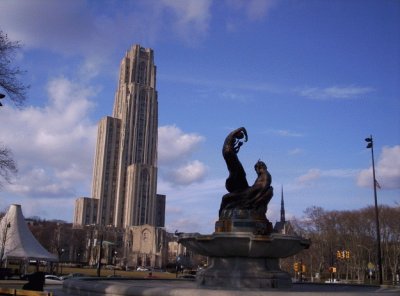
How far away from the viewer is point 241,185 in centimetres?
2122

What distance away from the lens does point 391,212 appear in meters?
69.0

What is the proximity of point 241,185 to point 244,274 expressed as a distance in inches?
157

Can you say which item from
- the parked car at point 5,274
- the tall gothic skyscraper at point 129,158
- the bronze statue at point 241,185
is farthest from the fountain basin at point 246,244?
the tall gothic skyscraper at point 129,158

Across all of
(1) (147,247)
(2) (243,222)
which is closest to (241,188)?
(2) (243,222)

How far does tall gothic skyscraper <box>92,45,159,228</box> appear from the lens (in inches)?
6575

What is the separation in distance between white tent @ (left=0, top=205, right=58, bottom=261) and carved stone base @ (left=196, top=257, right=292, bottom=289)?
32000mm

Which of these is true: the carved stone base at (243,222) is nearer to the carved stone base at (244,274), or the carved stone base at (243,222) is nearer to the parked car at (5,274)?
the carved stone base at (244,274)

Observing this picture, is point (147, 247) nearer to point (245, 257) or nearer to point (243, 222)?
point (243, 222)

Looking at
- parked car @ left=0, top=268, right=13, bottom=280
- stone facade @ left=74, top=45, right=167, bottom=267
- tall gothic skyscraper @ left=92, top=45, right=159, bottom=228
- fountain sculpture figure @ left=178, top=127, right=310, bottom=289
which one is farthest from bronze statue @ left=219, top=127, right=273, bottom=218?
tall gothic skyscraper @ left=92, top=45, right=159, bottom=228

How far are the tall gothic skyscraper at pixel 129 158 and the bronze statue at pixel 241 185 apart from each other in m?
145

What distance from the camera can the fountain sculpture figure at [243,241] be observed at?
737 inches

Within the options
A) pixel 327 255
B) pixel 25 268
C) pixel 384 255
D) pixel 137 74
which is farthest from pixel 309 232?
pixel 137 74

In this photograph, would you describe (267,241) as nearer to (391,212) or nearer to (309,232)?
(391,212)

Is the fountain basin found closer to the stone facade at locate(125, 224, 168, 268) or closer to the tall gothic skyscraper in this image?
the stone facade at locate(125, 224, 168, 268)
